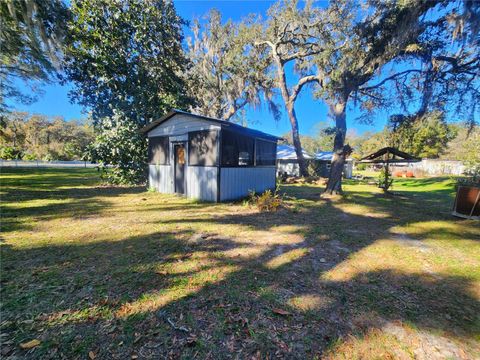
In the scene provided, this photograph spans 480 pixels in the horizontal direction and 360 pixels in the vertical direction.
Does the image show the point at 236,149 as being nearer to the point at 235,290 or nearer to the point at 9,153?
the point at 235,290

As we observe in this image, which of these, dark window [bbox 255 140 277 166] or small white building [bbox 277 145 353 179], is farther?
small white building [bbox 277 145 353 179]

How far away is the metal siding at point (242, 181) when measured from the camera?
26.8ft

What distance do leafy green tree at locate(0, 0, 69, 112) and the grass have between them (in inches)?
237

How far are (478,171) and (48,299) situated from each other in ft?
53.1

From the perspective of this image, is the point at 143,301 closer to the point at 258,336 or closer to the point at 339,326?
the point at 258,336

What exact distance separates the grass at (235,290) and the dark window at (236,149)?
3439 mm

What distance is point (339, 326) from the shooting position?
2111 millimetres

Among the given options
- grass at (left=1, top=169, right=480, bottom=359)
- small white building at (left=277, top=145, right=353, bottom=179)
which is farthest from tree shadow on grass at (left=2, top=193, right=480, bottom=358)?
small white building at (left=277, top=145, right=353, bottom=179)

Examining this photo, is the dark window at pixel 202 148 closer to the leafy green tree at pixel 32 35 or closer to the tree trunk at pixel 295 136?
the leafy green tree at pixel 32 35

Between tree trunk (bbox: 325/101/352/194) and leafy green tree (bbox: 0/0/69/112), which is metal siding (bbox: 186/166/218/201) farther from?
leafy green tree (bbox: 0/0/69/112)

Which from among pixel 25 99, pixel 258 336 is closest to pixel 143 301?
pixel 258 336

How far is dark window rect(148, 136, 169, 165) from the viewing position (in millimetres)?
9781

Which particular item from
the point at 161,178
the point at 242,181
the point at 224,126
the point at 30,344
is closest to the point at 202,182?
the point at 242,181

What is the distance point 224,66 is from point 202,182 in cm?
1237
